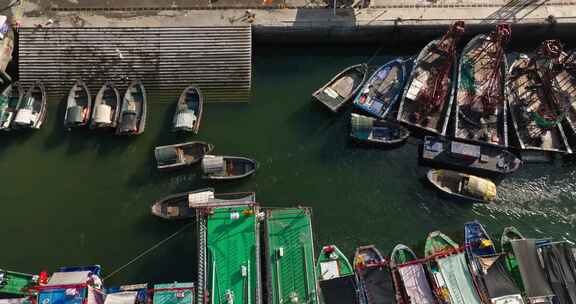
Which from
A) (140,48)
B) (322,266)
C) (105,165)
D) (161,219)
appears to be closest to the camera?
(322,266)

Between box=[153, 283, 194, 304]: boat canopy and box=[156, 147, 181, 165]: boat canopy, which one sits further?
box=[156, 147, 181, 165]: boat canopy

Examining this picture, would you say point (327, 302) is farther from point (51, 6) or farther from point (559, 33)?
point (51, 6)

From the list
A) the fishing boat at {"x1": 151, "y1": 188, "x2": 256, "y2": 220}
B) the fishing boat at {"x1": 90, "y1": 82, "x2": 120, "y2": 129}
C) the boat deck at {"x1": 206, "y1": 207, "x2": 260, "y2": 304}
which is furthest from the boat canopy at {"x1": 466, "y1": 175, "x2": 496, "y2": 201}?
the fishing boat at {"x1": 90, "y1": 82, "x2": 120, "y2": 129}

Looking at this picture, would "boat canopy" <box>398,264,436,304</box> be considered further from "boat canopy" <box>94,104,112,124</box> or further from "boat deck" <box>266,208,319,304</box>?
"boat canopy" <box>94,104,112,124</box>

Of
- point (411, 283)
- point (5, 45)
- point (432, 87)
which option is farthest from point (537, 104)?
point (5, 45)

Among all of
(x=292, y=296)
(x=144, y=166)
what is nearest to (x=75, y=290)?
(x=144, y=166)

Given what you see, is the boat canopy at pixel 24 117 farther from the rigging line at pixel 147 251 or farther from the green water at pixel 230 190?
the rigging line at pixel 147 251
